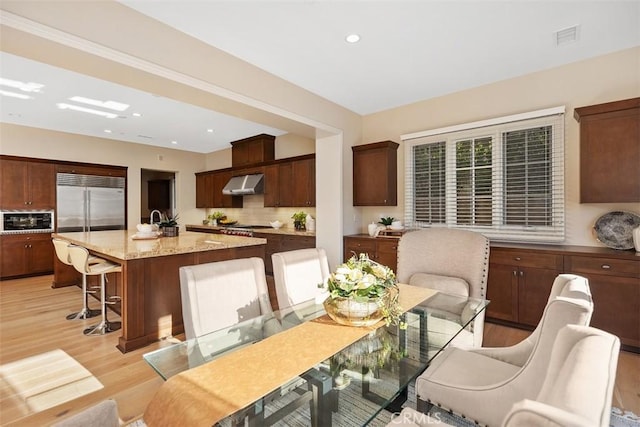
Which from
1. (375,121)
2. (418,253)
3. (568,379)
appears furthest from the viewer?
(375,121)

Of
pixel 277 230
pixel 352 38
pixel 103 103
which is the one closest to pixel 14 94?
pixel 103 103

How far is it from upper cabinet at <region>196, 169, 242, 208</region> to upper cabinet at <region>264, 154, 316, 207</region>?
1365mm

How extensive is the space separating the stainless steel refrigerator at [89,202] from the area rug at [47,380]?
4.31 metres

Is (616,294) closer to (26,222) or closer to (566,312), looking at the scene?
(566,312)

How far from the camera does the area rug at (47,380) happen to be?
6.82 ft

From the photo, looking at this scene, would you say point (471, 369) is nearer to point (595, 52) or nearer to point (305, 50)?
point (305, 50)

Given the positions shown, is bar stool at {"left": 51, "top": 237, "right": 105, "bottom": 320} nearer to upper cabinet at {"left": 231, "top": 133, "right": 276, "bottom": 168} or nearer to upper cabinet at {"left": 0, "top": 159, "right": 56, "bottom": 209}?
upper cabinet at {"left": 0, "top": 159, "right": 56, "bottom": 209}

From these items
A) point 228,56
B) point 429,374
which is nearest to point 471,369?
point 429,374

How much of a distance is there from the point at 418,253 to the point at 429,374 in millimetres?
1206

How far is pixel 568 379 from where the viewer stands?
0.65m

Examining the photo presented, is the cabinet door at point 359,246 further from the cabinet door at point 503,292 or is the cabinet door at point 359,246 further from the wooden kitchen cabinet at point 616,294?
the wooden kitchen cabinet at point 616,294

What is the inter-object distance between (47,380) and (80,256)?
1.23 m

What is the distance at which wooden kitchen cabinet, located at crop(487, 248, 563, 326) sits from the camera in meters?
2.93

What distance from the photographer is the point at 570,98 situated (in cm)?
321
